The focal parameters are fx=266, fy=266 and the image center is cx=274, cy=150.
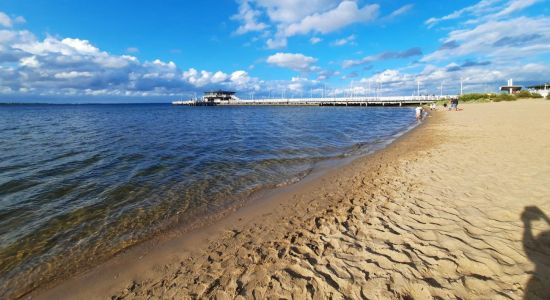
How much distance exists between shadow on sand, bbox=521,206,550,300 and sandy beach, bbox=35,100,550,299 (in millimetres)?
15

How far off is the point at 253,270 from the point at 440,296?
9.24 ft

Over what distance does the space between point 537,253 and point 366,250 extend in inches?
103

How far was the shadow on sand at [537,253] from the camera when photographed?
3.50m

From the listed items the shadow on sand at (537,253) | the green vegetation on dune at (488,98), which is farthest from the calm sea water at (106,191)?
the green vegetation on dune at (488,98)

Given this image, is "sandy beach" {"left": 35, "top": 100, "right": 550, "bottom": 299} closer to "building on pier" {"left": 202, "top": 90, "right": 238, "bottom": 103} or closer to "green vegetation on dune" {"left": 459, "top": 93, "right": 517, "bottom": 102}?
"green vegetation on dune" {"left": 459, "top": 93, "right": 517, "bottom": 102}

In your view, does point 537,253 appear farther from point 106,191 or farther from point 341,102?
point 341,102

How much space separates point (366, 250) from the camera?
4828mm

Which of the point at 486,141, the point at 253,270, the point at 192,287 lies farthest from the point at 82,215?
the point at 486,141

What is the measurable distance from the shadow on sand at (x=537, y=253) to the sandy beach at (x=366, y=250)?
2 centimetres

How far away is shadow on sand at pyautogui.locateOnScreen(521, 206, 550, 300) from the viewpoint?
3496 mm

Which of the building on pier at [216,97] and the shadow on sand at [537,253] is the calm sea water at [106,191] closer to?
the shadow on sand at [537,253]

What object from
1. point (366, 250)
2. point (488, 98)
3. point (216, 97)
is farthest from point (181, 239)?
point (216, 97)

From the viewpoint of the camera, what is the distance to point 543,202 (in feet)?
19.6

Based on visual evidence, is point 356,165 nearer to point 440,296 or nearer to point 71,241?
point 440,296
